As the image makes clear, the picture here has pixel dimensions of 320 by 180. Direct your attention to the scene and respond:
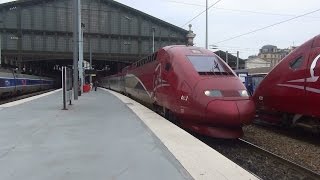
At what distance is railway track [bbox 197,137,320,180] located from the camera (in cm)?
943

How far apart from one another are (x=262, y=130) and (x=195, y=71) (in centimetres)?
493

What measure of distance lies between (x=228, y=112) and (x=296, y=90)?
3125 millimetres

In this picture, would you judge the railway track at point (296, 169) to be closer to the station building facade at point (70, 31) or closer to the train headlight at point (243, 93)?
the train headlight at point (243, 93)

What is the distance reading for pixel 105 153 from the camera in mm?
8539

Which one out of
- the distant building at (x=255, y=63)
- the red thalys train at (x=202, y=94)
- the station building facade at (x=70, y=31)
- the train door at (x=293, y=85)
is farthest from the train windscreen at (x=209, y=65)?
the distant building at (x=255, y=63)

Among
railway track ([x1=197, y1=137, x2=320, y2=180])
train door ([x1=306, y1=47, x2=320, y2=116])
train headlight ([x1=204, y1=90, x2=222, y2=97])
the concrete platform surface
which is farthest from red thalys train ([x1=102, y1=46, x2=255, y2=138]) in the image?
train door ([x1=306, y1=47, x2=320, y2=116])

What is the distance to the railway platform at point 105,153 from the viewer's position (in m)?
6.90

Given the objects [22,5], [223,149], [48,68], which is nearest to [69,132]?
[223,149]

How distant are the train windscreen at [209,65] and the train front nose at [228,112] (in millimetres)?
1639

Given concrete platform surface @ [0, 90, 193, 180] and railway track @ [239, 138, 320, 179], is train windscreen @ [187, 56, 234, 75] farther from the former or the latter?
railway track @ [239, 138, 320, 179]

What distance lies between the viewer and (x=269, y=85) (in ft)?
53.5

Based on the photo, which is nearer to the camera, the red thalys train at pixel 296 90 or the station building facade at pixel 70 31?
the red thalys train at pixel 296 90

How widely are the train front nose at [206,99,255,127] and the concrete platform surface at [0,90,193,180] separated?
172 cm

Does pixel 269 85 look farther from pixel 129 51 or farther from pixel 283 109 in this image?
pixel 129 51
